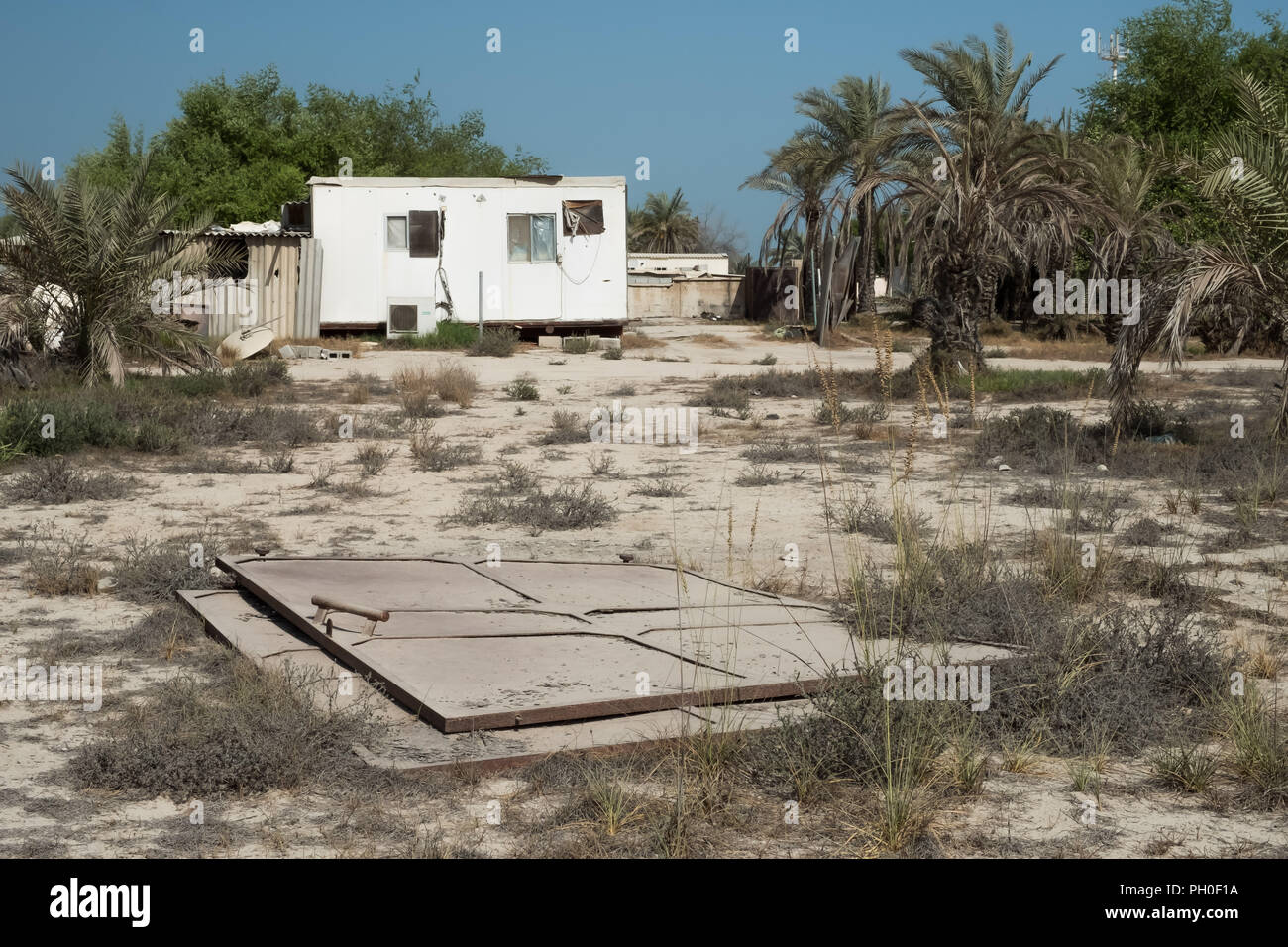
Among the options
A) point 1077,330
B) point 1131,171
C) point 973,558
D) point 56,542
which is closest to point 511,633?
point 973,558

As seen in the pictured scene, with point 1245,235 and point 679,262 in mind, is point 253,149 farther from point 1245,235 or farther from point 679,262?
point 1245,235

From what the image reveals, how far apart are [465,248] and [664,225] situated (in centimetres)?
3769

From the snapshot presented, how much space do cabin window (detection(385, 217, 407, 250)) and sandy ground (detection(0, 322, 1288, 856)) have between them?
23.4 feet

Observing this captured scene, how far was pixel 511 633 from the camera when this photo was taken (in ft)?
18.1

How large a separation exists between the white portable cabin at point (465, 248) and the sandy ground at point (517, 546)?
680 centimetres

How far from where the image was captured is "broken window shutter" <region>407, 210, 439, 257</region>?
26266 millimetres

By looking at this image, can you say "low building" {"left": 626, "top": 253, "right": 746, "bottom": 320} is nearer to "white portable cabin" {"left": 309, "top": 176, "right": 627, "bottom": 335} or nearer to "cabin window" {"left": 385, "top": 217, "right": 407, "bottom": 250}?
"white portable cabin" {"left": 309, "top": 176, "right": 627, "bottom": 335}

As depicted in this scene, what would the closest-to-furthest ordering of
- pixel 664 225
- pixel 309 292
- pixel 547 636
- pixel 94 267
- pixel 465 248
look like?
pixel 547 636 → pixel 94 267 → pixel 309 292 → pixel 465 248 → pixel 664 225

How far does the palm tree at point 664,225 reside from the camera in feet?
207

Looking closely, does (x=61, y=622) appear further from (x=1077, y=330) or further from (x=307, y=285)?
(x=1077, y=330)

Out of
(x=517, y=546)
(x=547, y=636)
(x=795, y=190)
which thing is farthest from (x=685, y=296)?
(x=547, y=636)

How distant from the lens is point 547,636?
5566 mm

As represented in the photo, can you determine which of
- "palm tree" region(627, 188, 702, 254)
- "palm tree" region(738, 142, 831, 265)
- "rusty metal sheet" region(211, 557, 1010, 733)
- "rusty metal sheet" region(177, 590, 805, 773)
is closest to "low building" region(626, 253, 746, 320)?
"palm tree" region(738, 142, 831, 265)

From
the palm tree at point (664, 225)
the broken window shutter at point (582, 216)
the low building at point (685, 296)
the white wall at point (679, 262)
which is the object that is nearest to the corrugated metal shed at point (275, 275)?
the broken window shutter at point (582, 216)
